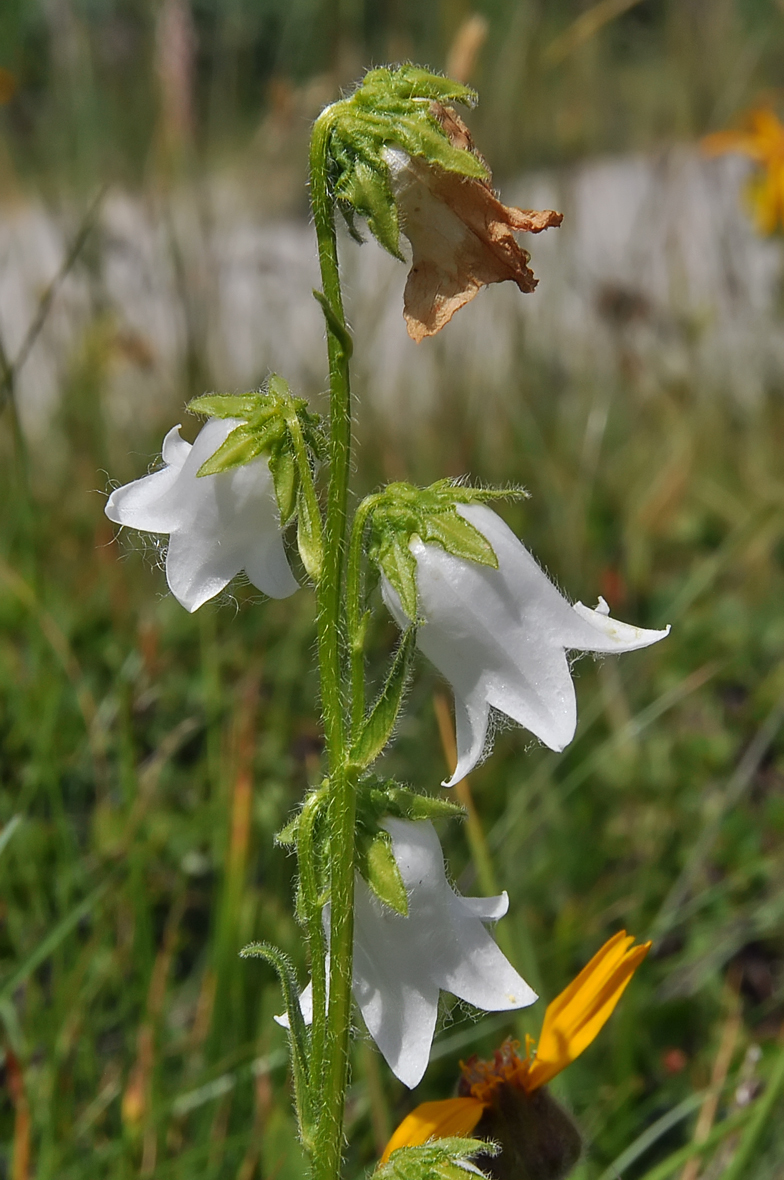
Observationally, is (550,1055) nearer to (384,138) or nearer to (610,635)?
(610,635)

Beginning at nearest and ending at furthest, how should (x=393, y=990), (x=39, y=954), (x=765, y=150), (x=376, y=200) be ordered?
(x=376, y=200) < (x=393, y=990) < (x=39, y=954) < (x=765, y=150)

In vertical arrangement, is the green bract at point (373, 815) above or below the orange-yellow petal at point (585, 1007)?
above

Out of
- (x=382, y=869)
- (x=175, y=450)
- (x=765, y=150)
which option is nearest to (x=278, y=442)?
(x=175, y=450)

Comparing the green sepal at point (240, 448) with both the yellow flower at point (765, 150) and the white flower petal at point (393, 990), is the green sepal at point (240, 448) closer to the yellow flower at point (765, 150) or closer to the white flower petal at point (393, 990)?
the white flower petal at point (393, 990)

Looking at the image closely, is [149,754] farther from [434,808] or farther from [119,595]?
[434,808]

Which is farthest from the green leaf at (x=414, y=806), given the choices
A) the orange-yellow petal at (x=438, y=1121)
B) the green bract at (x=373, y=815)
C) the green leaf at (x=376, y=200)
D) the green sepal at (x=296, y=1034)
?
the green leaf at (x=376, y=200)

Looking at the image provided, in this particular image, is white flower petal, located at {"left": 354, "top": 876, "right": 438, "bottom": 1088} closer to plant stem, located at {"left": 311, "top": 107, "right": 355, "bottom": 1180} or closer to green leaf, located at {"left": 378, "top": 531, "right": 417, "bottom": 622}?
plant stem, located at {"left": 311, "top": 107, "right": 355, "bottom": 1180}

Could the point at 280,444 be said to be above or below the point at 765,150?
above

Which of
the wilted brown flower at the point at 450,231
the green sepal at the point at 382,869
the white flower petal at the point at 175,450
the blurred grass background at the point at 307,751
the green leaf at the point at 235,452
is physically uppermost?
the wilted brown flower at the point at 450,231
